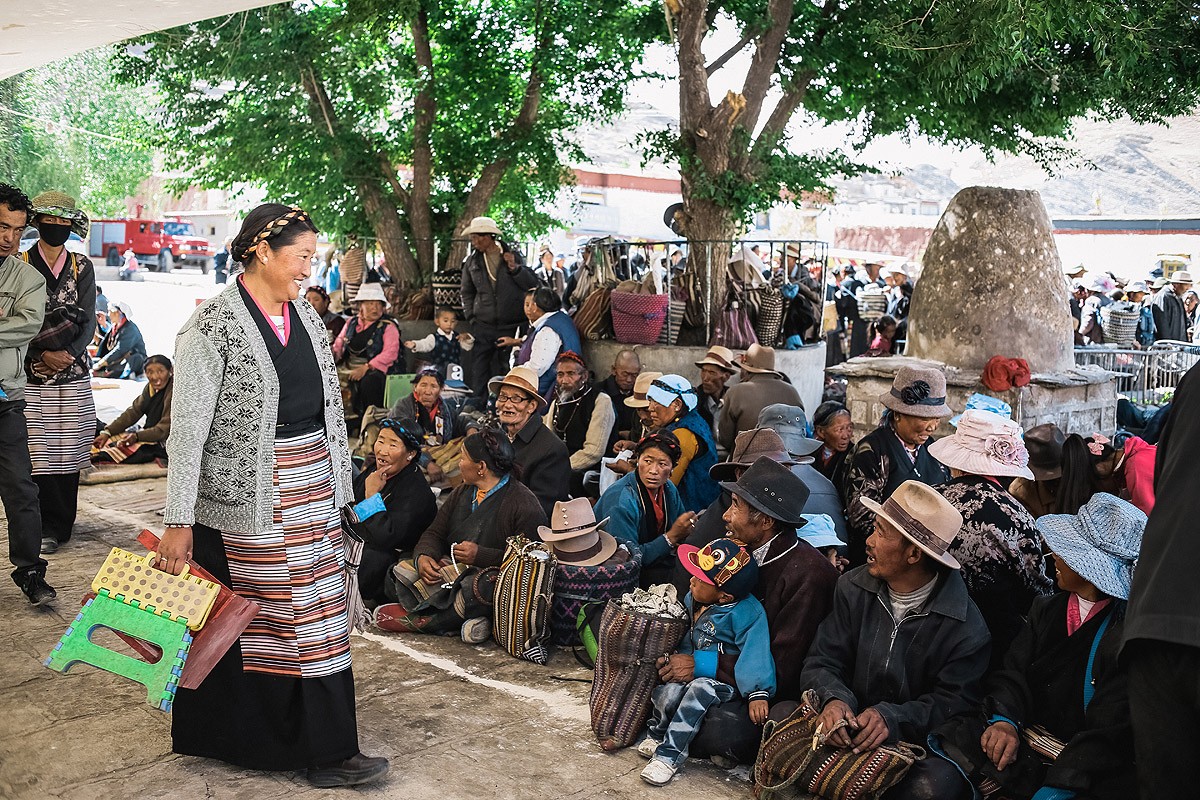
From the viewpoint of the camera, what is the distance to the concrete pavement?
13.0ft

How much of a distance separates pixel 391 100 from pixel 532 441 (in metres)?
8.19

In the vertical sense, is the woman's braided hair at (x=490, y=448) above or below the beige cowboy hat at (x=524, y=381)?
below

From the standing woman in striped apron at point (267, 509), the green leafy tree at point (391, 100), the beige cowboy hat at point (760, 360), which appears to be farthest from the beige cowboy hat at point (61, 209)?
the green leafy tree at point (391, 100)

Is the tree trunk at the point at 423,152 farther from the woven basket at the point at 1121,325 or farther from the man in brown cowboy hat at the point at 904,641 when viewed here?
the man in brown cowboy hat at the point at 904,641

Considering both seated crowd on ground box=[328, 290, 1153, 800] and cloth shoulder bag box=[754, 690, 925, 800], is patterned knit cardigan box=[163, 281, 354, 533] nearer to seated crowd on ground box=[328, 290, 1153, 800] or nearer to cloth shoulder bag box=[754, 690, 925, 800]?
seated crowd on ground box=[328, 290, 1153, 800]

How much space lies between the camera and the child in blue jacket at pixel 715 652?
4.19 m

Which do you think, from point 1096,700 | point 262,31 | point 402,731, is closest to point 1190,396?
point 1096,700

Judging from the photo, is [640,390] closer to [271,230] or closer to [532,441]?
[532,441]

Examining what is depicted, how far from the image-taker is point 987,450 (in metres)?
4.86

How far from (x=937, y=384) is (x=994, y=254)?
2297 mm

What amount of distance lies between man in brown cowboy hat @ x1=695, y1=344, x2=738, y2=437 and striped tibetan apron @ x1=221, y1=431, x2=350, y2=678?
4537mm

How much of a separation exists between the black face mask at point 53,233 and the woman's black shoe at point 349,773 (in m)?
3.71

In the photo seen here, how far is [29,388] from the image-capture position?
654 cm

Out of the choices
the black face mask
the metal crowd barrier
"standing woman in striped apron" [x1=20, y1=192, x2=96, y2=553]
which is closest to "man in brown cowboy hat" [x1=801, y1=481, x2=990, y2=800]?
"standing woman in striped apron" [x1=20, y1=192, x2=96, y2=553]
